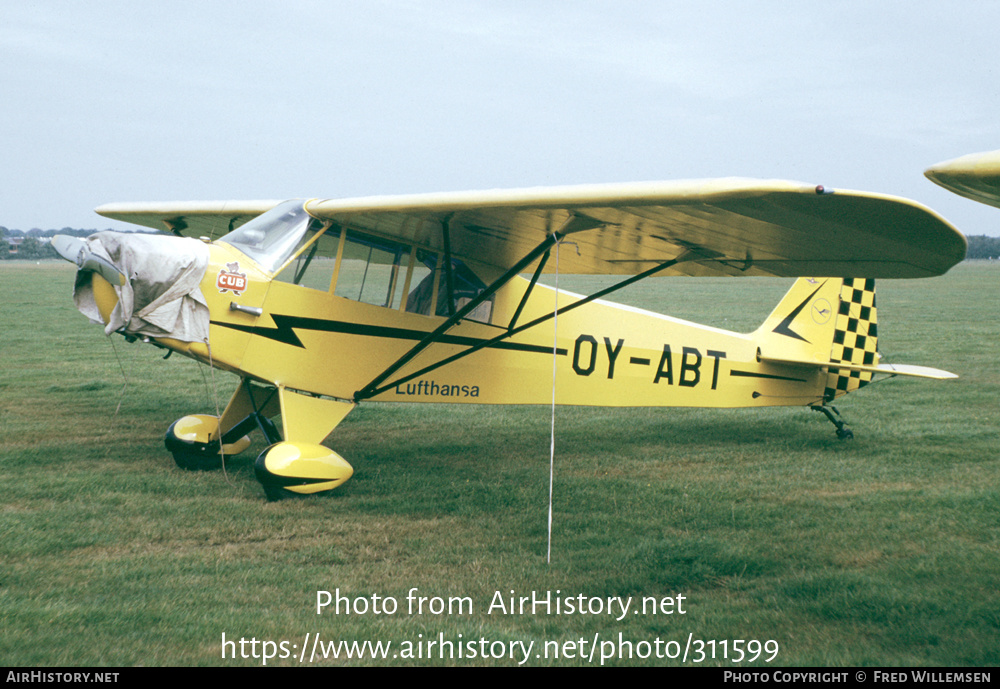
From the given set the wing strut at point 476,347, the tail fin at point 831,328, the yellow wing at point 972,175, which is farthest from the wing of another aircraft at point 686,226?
the tail fin at point 831,328

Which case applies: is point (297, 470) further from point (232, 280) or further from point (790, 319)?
point (790, 319)

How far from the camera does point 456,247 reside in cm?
699

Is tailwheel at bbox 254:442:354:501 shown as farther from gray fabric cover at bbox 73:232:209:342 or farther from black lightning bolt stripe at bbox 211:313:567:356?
gray fabric cover at bbox 73:232:209:342

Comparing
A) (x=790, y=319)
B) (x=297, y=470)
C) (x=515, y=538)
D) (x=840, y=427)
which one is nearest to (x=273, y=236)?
(x=297, y=470)

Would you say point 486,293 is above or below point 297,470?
above

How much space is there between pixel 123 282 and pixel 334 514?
2.22m

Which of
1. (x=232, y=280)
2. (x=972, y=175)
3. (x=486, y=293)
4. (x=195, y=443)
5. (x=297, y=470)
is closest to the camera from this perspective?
(x=972, y=175)

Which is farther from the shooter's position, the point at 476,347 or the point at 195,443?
the point at 476,347

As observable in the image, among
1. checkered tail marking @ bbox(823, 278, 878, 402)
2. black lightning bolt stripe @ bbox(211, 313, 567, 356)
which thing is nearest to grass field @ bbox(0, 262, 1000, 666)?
checkered tail marking @ bbox(823, 278, 878, 402)

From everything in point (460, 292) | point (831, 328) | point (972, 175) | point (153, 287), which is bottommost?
point (831, 328)

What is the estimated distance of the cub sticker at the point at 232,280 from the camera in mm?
5836

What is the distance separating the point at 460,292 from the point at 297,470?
94.3 inches

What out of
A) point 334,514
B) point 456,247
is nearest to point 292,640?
point 334,514

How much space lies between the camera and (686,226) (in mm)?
5137
